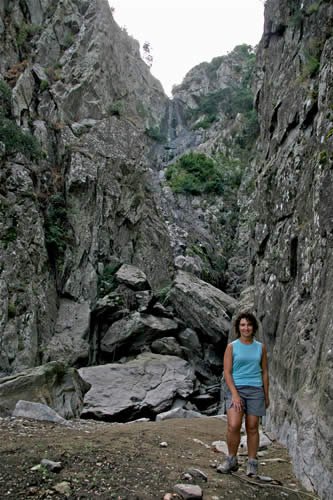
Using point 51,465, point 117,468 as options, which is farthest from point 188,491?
point 51,465

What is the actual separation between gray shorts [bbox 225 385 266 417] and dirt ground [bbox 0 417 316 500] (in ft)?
2.65

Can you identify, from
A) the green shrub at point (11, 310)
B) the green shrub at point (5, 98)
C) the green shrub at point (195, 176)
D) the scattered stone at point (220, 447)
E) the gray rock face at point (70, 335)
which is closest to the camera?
the scattered stone at point (220, 447)

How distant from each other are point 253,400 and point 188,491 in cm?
130

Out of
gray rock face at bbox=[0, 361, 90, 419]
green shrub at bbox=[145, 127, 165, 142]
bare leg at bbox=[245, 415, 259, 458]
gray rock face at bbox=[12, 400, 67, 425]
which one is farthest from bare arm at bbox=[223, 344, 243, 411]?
green shrub at bbox=[145, 127, 165, 142]

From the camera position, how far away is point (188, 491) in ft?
13.7

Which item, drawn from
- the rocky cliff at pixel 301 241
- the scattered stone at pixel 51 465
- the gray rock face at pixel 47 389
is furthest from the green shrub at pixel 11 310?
the scattered stone at pixel 51 465

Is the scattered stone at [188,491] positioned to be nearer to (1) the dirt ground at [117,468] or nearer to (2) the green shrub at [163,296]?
(1) the dirt ground at [117,468]

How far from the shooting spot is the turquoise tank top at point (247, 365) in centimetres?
500

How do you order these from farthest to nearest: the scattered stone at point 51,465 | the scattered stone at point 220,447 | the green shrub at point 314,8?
1. the green shrub at point 314,8
2. the scattered stone at point 220,447
3. the scattered stone at point 51,465

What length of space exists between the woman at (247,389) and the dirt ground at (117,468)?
326mm

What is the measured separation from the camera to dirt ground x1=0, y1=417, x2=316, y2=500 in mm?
4062

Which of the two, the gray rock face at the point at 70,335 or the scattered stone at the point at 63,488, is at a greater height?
the scattered stone at the point at 63,488

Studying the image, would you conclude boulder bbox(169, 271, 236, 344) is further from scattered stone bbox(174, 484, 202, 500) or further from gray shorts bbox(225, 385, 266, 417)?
scattered stone bbox(174, 484, 202, 500)

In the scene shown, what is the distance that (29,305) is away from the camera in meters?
18.2
